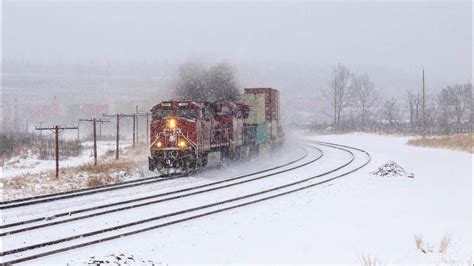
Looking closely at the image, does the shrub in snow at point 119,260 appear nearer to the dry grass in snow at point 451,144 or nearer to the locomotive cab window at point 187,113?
the locomotive cab window at point 187,113

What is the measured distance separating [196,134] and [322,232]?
37.2 ft

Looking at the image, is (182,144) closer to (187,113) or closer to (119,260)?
(187,113)

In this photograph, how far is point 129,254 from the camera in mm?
9352

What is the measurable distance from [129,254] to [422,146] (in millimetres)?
34602

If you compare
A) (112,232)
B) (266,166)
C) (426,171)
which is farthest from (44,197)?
(426,171)

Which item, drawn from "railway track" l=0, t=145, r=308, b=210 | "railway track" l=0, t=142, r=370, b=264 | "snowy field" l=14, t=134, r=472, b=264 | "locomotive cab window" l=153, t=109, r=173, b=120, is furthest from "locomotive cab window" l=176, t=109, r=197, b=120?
"railway track" l=0, t=142, r=370, b=264

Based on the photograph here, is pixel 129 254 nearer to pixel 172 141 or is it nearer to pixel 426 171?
pixel 172 141

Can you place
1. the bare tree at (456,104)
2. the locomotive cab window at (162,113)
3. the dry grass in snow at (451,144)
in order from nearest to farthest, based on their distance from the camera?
the locomotive cab window at (162,113) < the dry grass in snow at (451,144) < the bare tree at (456,104)

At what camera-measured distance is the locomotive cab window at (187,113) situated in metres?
22.0

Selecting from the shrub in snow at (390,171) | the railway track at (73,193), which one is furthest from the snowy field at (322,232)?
the railway track at (73,193)

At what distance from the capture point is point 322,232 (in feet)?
36.8

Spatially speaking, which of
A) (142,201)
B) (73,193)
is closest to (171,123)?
(73,193)

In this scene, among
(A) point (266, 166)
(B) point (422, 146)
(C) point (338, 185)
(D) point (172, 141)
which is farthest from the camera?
(B) point (422, 146)

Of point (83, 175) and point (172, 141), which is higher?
point (172, 141)
